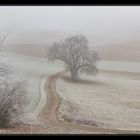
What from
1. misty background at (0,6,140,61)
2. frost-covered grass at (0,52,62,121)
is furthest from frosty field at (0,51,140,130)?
misty background at (0,6,140,61)

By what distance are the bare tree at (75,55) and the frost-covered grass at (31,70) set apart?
12 cm

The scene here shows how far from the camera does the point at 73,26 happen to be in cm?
457

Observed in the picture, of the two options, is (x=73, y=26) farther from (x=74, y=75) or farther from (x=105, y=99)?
(x=105, y=99)

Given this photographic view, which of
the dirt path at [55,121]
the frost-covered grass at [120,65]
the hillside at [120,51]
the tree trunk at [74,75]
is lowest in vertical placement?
the dirt path at [55,121]

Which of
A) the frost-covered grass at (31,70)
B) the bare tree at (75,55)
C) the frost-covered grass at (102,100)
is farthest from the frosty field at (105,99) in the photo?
the frost-covered grass at (31,70)

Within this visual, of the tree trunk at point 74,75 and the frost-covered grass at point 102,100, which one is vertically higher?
the tree trunk at point 74,75

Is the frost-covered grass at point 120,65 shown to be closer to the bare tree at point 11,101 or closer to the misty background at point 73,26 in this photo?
the misty background at point 73,26

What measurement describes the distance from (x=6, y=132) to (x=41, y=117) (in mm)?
460

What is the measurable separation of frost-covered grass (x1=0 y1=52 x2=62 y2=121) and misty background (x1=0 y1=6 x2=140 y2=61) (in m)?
0.16

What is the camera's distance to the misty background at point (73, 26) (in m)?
4.52

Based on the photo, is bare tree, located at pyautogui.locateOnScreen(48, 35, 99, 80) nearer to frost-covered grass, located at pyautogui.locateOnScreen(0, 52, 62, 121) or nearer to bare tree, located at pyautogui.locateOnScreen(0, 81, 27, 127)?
frost-covered grass, located at pyautogui.locateOnScreen(0, 52, 62, 121)

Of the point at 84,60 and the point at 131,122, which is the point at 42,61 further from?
the point at 131,122
